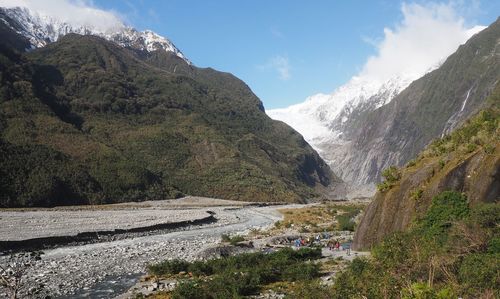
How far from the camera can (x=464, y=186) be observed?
25.0 metres

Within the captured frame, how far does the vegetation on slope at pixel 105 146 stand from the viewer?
90.7 metres

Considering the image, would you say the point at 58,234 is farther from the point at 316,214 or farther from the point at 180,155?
the point at 180,155

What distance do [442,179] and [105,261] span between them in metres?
23.2

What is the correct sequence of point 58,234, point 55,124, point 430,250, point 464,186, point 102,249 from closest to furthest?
point 430,250 < point 464,186 < point 102,249 < point 58,234 < point 55,124

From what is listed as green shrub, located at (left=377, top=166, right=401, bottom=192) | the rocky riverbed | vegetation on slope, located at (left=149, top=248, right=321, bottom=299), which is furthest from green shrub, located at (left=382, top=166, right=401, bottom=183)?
the rocky riverbed

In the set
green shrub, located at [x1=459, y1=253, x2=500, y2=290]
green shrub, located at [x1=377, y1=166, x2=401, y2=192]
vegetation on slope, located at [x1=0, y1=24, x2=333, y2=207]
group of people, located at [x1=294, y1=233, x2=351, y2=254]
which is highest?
vegetation on slope, located at [x1=0, y1=24, x2=333, y2=207]

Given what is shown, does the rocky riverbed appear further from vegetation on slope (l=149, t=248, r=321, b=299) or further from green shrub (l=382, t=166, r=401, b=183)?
green shrub (l=382, t=166, r=401, b=183)

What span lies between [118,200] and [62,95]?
2870 inches

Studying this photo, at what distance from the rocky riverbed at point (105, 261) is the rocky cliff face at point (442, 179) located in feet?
45.5

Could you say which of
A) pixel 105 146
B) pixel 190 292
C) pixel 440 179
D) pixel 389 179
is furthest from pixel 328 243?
pixel 105 146

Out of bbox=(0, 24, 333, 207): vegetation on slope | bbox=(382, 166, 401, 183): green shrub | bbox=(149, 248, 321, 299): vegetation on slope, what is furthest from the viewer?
bbox=(0, 24, 333, 207): vegetation on slope

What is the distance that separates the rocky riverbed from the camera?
2467cm

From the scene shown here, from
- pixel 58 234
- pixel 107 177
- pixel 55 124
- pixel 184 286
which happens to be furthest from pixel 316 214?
pixel 55 124

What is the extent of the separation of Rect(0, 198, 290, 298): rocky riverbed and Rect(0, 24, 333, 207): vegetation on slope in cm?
4066
